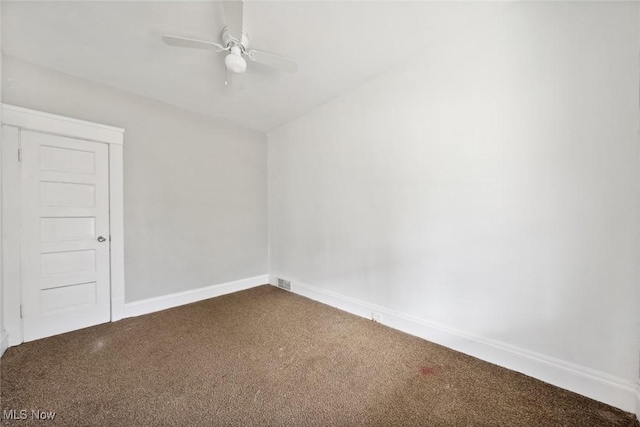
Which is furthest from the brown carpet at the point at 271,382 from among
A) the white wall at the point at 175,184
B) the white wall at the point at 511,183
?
the white wall at the point at 175,184

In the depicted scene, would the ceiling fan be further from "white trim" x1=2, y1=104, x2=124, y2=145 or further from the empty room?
"white trim" x1=2, y1=104, x2=124, y2=145

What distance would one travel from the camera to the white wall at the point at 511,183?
4.44 ft

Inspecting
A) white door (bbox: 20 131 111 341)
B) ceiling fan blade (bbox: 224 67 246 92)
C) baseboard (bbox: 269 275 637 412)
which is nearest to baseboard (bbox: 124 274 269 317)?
white door (bbox: 20 131 111 341)

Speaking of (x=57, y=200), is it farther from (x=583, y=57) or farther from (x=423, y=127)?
(x=583, y=57)

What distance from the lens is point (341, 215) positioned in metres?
2.82

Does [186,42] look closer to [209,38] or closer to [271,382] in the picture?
[209,38]

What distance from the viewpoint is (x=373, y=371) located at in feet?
5.57

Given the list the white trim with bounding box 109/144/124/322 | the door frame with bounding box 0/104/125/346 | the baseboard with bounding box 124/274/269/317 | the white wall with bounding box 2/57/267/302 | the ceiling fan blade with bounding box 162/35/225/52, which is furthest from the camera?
the baseboard with bounding box 124/274/269/317

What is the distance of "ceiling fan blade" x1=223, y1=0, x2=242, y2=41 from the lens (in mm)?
1447

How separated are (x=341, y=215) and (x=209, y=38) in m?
2.05

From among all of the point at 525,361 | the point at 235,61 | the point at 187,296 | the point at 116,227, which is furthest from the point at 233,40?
the point at 525,361

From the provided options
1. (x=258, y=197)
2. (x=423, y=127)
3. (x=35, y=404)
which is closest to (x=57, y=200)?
(x=35, y=404)

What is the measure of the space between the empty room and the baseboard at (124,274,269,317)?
0.10 ft

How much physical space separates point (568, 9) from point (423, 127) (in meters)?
1.03
